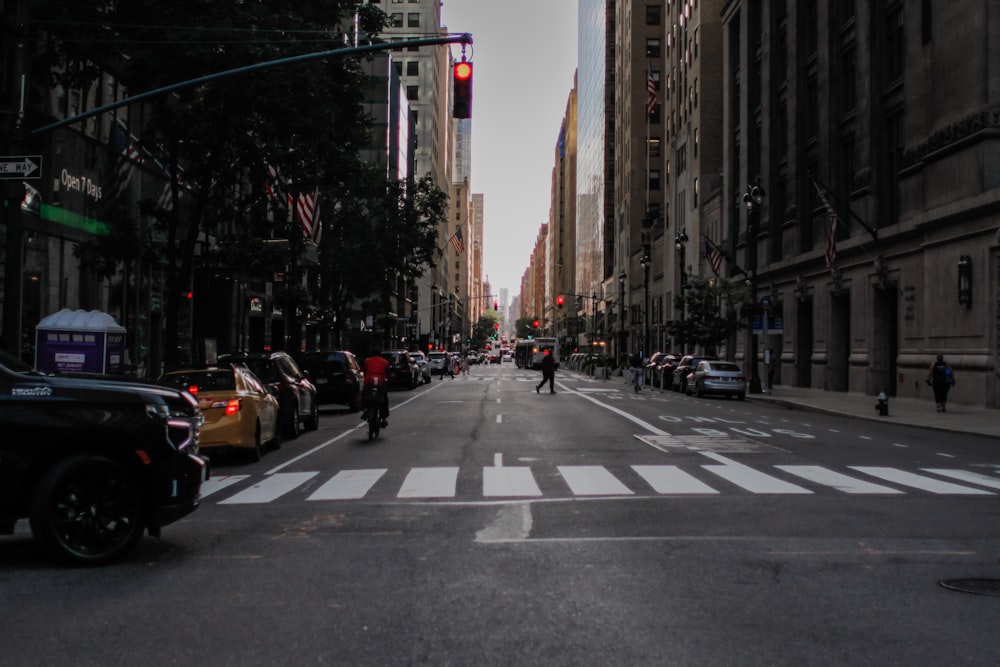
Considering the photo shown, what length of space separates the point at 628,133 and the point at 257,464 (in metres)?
97.4

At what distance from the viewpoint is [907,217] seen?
35.5m

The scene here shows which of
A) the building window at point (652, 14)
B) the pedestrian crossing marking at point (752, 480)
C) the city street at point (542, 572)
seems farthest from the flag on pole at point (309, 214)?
the building window at point (652, 14)

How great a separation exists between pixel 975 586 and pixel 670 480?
5852mm

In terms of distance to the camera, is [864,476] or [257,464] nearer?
[864,476]

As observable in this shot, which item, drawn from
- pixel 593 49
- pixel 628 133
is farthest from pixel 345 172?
pixel 593 49

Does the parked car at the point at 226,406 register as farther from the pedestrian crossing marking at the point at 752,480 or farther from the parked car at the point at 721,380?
the parked car at the point at 721,380

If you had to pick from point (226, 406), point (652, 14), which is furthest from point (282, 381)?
point (652, 14)

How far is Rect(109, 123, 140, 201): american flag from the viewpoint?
27719 mm

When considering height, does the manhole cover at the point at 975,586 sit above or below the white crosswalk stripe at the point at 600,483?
above

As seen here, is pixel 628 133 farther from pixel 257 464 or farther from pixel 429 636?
pixel 429 636

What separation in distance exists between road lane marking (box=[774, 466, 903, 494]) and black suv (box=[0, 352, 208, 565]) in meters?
7.82

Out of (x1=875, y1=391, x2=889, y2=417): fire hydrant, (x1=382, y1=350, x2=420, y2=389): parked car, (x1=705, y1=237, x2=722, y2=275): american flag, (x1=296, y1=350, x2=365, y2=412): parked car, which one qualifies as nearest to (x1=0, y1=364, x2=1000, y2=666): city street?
(x1=875, y1=391, x2=889, y2=417): fire hydrant

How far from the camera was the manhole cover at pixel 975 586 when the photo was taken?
6.31 meters

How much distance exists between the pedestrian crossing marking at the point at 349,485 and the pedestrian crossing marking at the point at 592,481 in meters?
2.52
